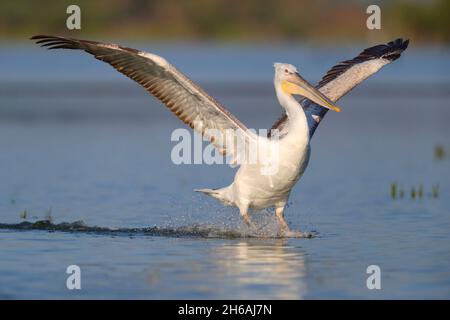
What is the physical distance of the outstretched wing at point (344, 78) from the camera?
A: 11984mm

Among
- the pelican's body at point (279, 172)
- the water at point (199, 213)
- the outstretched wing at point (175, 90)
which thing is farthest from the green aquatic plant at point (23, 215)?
the pelican's body at point (279, 172)

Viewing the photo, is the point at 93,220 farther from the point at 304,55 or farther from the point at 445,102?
the point at 304,55

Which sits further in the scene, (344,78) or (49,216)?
(344,78)

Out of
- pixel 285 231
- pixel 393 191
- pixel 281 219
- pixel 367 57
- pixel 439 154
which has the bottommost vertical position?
pixel 285 231

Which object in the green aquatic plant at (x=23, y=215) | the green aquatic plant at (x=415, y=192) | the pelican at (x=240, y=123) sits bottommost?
the green aquatic plant at (x=23, y=215)

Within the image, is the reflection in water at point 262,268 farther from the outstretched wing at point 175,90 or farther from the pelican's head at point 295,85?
the pelican's head at point 295,85

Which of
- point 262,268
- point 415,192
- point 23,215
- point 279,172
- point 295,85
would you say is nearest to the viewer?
point 262,268

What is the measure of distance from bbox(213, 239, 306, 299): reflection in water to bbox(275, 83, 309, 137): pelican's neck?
1.01 meters

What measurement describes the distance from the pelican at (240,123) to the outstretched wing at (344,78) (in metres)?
0.53

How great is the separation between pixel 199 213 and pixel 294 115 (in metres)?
2.38

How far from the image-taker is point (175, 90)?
36.2 feet

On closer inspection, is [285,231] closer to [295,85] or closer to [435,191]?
[295,85]

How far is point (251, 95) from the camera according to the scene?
30.8 meters

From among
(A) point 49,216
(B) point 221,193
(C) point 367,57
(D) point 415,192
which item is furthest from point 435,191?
(A) point 49,216
